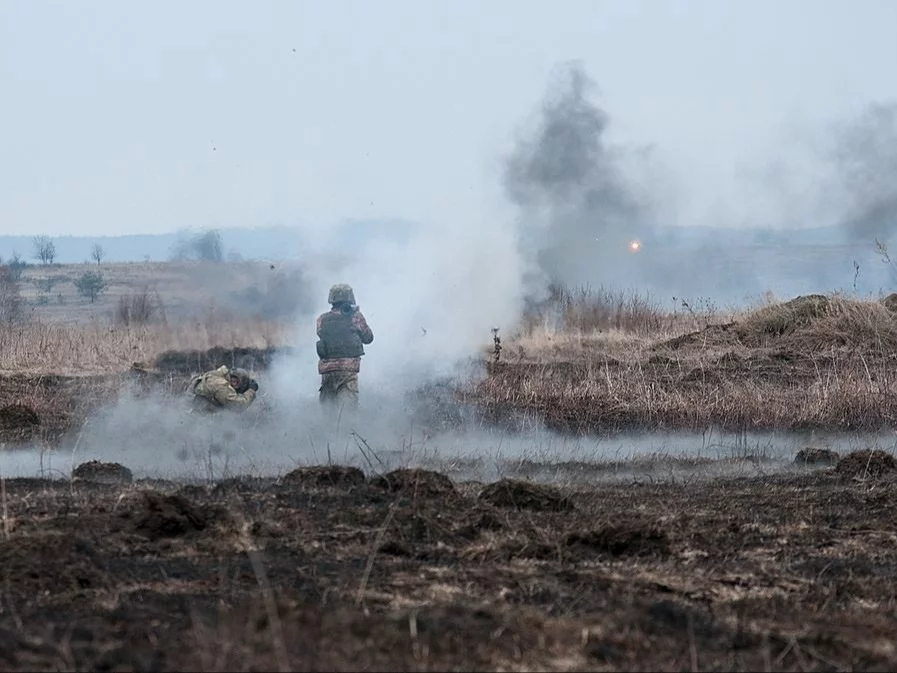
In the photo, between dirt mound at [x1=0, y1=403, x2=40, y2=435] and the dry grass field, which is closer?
the dry grass field

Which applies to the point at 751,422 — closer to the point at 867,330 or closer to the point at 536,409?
the point at 536,409

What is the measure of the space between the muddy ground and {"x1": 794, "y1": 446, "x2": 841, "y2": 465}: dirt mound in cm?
Answer: 232

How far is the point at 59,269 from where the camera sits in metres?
59.0

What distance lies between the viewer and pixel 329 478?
1023 centimetres

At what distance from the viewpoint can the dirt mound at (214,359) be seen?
2064 cm

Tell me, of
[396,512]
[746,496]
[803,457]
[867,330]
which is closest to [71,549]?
[396,512]

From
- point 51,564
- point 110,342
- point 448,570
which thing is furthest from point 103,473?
point 110,342

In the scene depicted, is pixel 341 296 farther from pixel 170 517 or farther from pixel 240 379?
pixel 170 517

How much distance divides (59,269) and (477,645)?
5673 cm

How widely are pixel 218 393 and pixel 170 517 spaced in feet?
21.5

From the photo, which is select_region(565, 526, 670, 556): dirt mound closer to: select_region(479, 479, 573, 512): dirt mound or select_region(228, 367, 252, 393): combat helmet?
select_region(479, 479, 573, 512): dirt mound

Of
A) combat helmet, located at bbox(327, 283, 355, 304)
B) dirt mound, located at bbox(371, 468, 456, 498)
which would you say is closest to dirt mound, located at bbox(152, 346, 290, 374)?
combat helmet, located at bbox(327, 283, 355, 304)

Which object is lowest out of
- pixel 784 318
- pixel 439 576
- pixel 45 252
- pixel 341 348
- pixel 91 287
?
pixel 439 576

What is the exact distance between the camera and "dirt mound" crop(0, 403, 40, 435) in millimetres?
15714
